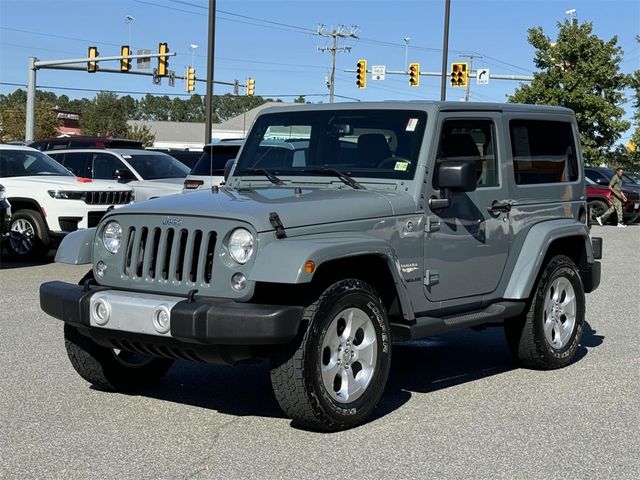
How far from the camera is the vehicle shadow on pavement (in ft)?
20.8

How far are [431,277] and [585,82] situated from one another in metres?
31.4

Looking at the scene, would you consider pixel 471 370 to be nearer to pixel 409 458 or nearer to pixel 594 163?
pixel 409 458

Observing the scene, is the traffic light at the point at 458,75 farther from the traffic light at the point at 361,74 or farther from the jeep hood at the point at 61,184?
→ the jeep hood at the point at 61,184

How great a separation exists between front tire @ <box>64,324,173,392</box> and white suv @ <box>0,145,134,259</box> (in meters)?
8.10

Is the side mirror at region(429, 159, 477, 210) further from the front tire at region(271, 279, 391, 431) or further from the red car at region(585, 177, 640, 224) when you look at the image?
the red car at region(585, 177, 640, 224)

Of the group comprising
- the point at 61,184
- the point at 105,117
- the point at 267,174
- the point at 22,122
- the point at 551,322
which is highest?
the point at 105,117

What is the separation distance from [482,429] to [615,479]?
1008 millimetres

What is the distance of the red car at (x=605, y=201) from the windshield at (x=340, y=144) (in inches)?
854

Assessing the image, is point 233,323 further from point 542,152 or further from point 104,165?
point 104,165

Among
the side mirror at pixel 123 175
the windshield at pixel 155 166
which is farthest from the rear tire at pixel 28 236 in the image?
the windshield at pixel 155 166

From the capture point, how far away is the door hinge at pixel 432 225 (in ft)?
20.8

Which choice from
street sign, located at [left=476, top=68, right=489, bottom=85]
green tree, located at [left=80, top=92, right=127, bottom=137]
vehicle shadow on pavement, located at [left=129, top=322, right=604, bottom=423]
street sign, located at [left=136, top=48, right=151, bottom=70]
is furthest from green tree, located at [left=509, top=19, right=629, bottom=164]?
green tree, located at [left=80, top=92, right=127, bottom=137]

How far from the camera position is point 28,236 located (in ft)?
48.3

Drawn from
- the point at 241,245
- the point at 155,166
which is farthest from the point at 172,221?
the point at 155,166
